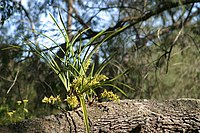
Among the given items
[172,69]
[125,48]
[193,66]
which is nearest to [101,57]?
[125,48]

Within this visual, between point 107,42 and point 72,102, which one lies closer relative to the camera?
point 72,102

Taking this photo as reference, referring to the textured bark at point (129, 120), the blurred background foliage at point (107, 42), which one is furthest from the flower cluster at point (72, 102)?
the blurred background foliage at point (107, 42)

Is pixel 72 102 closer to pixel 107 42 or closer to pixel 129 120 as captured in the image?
pixel 129 120

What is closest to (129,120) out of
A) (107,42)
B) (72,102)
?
(72,102)

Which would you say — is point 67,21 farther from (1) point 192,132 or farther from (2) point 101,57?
(1) point 192,132

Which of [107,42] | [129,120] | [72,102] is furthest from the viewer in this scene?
[107,42]

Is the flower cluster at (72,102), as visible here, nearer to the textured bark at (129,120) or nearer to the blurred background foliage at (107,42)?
the textured bark at (129,120)

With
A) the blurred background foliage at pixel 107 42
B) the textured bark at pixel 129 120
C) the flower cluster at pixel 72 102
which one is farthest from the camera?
the blurred background foliage at pixel 107 42

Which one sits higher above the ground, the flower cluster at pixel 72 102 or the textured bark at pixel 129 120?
the flower cluster at pixel 72 102

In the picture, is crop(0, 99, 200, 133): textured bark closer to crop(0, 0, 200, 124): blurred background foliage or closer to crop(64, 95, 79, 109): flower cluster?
crop(64, 95, 79, 109): flower cluster
